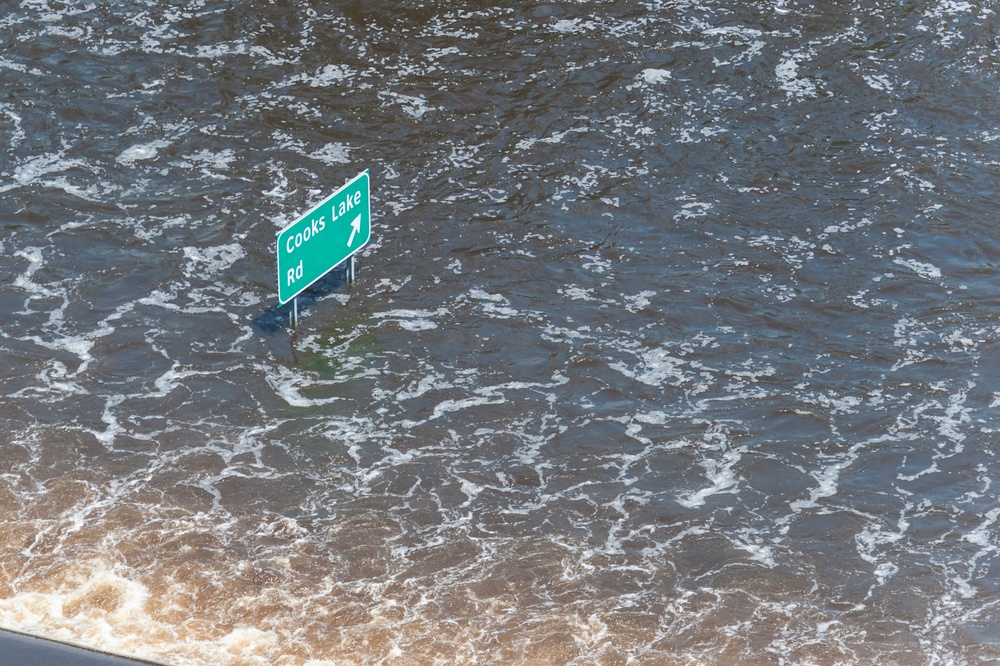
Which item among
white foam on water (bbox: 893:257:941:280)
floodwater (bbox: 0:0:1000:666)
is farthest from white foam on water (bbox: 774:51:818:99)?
white foam on water (bbox: 893:257:941:280)

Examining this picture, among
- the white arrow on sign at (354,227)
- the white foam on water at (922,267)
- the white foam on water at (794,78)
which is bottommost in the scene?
the white foam on water at (922,267)

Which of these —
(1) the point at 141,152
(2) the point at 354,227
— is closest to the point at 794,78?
(2) the point at 354,227

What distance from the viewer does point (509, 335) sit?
12.3 m

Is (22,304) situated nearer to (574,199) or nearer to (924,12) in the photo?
(574,199)

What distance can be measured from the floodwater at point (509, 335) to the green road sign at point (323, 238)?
735 millimetres

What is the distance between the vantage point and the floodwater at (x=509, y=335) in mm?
9266

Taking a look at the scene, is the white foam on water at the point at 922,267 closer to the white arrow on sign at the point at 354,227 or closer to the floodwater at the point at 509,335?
the floodwater at the point at 509,335

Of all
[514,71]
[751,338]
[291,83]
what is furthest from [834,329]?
[291,83]

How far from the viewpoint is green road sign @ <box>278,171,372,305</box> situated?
11289 millimetres

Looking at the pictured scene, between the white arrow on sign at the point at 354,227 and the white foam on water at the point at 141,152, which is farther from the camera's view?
the white foam on water at the point at 141,152

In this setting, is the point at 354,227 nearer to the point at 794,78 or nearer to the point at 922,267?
the point at 922,267

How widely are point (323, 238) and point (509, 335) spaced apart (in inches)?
79.0

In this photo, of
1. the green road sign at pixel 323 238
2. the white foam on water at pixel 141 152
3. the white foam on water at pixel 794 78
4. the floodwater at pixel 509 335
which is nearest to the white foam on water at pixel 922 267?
the floodwater at pixel 509 335

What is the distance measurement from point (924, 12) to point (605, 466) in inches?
424
